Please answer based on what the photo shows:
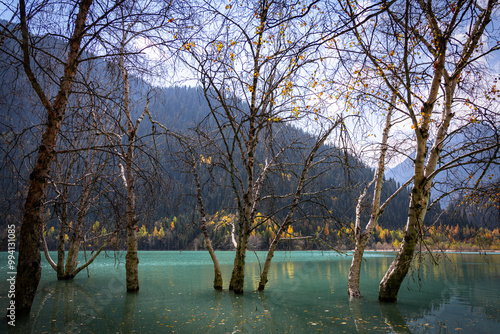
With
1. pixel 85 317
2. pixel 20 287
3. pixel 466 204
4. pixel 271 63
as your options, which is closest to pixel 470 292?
pixel 466 204

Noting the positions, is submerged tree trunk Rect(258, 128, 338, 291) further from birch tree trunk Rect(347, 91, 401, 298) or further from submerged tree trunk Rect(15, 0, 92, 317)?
submerged tree trunk Rect(15, 0, 92, 317)

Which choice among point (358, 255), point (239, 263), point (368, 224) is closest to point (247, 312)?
point (239, 263)

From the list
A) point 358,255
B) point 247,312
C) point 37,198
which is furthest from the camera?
point 358,255

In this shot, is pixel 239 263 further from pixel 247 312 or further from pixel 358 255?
pixel 358 255

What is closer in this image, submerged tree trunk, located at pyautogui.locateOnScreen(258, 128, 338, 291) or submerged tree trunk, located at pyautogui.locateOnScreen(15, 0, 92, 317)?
submerged tree trunk, located at pyautogui.locateOnScreen(15, 0, 92, 317)

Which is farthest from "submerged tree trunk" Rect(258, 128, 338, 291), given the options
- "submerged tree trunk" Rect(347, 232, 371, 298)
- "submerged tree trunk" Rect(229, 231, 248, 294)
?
"submerged tree trunk" Rect(347, 232, 371, 298)

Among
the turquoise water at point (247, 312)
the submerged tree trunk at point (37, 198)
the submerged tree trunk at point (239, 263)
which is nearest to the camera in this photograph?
the submerged tree trunk at point (37, 198)

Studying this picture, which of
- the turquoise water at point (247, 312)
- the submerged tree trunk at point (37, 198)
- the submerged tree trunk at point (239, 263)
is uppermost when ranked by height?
the submerged tree trunk at point (37, 198)

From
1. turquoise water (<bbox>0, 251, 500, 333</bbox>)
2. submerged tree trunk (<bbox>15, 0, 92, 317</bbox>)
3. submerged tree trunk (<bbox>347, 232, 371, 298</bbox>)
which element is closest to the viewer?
submerged tree trunk (<bbox>15, 0, 92, 317</bbox>)

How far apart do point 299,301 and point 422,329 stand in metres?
3.33

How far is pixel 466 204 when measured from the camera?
6.30 meters

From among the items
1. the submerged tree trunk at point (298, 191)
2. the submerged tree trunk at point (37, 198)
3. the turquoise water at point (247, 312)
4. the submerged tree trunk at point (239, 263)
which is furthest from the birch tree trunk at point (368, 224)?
the submerged tree trunk at point (37, 198)

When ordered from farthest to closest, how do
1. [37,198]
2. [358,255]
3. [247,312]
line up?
1. [358,255]
2. [247,312]
3. [37,198]

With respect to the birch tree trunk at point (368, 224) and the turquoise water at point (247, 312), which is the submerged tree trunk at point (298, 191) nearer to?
the turquoise water at point (247, 312)
